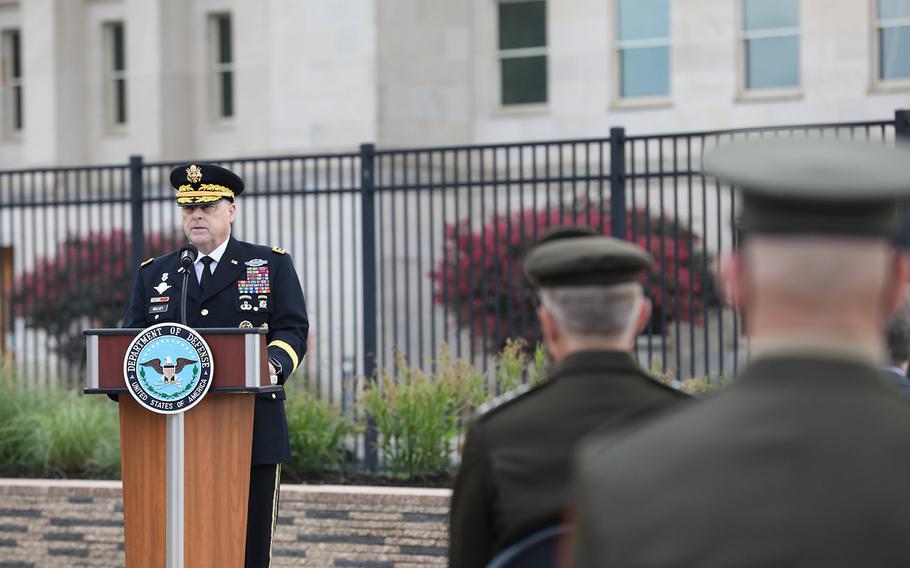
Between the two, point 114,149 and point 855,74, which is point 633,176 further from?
point 114,149

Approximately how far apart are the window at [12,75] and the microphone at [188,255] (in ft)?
60.1

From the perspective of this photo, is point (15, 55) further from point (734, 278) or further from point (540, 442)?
point (734, 278)

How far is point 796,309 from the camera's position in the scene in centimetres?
165

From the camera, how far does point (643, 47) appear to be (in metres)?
18.2

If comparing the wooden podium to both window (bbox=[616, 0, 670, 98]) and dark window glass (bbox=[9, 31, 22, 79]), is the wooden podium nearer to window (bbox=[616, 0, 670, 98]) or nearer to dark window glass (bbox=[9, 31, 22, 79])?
window (bbox=[616, 0, 670, 98])

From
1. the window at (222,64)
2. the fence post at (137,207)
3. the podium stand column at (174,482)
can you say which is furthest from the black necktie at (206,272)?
the window at (222,64)

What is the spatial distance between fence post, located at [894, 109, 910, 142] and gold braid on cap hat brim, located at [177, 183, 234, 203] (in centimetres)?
470

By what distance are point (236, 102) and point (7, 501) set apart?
12.8 metres

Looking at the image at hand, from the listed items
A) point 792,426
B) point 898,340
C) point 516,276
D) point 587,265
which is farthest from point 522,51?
point 792,426

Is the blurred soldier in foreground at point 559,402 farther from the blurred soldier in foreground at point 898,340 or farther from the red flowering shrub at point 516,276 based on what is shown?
the red flowering shrub at point 516,276

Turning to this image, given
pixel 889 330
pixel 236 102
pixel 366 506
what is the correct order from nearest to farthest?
pixel 889 330, pixel 366 506, pixel 236 102

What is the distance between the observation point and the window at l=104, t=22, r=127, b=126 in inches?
882

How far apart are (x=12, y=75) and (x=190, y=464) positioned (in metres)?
19.3

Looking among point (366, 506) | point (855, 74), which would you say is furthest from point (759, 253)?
point (855, 74)
